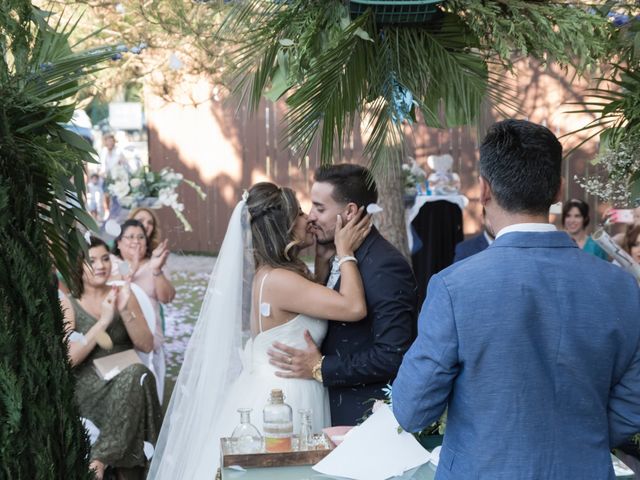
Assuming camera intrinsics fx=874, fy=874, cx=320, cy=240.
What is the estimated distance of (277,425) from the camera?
272cm

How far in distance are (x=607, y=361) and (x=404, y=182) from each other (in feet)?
17.4

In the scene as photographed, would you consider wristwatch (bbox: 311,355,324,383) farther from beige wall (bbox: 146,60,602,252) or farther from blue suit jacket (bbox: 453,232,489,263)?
beige wall (bbox: 146,60,602,252)

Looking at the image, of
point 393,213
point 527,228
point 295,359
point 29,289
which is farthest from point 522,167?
point 393,213

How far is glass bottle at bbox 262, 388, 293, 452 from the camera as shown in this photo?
2.67m

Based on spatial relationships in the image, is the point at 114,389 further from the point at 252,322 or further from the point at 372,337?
the point at 372,337

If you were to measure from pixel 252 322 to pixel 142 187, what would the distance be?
2922 millimetres

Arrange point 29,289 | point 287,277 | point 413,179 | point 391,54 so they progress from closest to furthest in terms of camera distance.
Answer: point 29,289 < point 391,54 < point 287,277 < point 413,179

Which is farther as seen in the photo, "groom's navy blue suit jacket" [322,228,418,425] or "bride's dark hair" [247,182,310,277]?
"bride's dark hair" [247,182,310,277]

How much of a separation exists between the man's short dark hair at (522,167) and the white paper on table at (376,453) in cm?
86

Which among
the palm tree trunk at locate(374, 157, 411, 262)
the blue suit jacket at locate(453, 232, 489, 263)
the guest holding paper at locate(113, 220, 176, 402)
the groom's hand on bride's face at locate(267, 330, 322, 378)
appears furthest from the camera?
the palm tree trunk at locate(374, 157, 411, 262)

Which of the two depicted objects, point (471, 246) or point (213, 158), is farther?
point (213, 158)

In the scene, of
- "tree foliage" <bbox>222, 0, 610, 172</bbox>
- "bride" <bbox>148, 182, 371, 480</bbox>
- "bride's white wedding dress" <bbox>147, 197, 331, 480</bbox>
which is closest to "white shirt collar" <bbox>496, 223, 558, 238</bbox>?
"tree foliage" <bbox>222, 0, 610, 172</bbox>

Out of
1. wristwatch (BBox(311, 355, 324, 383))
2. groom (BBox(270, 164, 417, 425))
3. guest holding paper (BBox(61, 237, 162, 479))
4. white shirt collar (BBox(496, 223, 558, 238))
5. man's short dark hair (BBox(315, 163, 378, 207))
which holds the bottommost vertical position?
guest holding paper (BBox(61, 237, 162, 479))

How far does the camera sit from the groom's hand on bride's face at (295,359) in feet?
11.0
